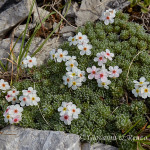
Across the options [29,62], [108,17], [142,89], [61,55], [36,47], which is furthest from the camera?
[36,47]

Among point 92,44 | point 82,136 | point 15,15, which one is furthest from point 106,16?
point 82,136

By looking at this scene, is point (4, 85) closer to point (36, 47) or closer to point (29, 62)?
point (29, 62)

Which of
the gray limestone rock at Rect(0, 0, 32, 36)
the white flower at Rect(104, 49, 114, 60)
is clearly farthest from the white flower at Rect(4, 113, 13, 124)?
the gray limestone rock at Rect(0, 0, 32, 36)

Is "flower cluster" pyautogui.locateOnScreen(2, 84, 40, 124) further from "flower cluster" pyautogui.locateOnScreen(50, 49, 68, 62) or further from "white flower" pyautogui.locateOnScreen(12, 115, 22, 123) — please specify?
"flower cluster" pyautogui.locateOnScreen(50, 49, 68, 62)

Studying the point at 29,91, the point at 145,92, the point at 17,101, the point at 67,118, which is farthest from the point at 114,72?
the point at 17,101

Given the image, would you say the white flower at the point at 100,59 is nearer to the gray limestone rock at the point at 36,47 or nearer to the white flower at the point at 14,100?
the gray limestone rock at the point at 36,47
